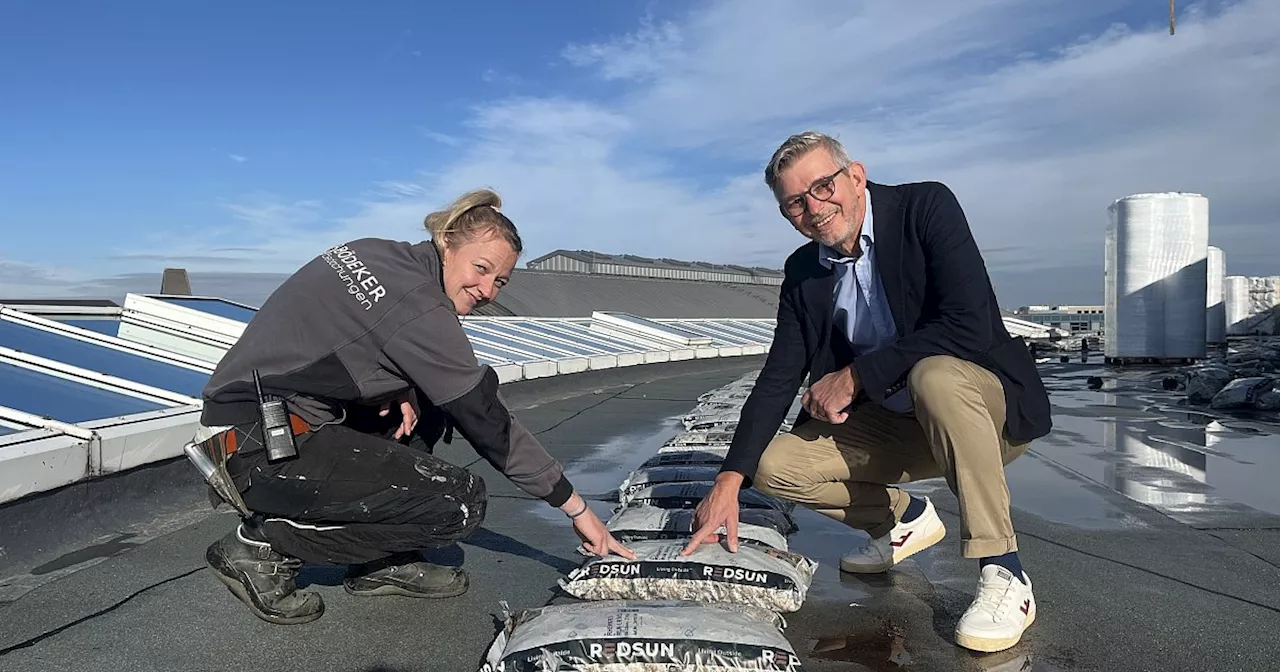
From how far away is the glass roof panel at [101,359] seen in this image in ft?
18.4

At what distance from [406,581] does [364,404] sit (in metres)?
0.66

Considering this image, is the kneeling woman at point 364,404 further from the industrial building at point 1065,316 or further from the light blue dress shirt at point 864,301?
the industrial building at point 1065,316

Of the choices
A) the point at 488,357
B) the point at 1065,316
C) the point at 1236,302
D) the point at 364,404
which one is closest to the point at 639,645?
the point at 364,404

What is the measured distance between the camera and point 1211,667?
252cm

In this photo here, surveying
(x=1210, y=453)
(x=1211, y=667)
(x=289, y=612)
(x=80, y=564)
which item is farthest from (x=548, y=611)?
(x=1210, y=453)

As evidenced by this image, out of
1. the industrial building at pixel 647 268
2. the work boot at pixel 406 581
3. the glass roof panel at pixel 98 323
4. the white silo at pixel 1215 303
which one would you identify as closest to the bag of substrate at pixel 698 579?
the work boot at pixel 406 581

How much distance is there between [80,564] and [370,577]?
1.24m

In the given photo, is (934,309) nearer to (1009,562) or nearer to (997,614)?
(1009,562)

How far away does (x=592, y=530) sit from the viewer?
2980mm

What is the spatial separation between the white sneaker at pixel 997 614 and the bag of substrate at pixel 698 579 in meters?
0.51

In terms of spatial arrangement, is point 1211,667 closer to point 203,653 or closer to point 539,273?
point 203,653

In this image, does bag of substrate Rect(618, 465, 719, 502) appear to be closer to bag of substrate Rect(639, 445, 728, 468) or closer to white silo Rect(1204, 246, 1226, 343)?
bag of substrate Rect(639, 445, 728, 468)

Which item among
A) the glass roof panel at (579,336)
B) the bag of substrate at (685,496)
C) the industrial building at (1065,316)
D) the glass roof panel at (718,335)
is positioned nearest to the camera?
the bag of substrate at (685,496)

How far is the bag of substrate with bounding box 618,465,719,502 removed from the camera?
4.12 m
